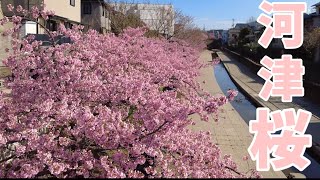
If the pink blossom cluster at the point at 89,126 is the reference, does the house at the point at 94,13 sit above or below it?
above

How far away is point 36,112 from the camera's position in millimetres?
4871

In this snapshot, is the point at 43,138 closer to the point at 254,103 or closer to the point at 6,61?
the point at 6,61

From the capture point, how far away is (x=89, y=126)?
4.37 meters

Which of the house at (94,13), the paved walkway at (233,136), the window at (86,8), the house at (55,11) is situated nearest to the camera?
the paved walkway at (233,136)

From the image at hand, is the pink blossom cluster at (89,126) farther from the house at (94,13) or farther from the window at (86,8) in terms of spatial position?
the window at (86,8)

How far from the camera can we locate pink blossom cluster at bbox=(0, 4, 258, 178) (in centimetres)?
438

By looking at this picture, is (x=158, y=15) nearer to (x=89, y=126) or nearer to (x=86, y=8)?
(x=86, y=8)

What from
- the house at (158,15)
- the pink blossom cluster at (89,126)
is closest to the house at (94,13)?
the house at (158,15)

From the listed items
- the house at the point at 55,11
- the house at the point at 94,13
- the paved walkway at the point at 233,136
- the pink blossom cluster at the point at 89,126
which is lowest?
the paved walkway at the point at 233,136

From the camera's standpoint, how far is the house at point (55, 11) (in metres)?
23.3

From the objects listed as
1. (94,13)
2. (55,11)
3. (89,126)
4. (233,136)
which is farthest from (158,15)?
(89,126)

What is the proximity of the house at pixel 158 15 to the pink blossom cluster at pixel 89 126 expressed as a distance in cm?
2467

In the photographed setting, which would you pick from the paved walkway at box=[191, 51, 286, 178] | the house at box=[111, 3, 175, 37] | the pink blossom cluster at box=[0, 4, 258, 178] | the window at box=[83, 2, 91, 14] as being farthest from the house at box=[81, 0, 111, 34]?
the pink blossom cluster at box=[0, 4, 258, 178]

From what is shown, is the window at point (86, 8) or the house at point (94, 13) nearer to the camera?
the house at point (94, 13)
